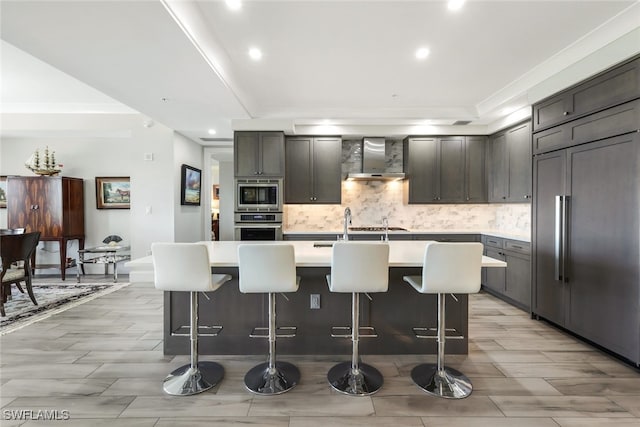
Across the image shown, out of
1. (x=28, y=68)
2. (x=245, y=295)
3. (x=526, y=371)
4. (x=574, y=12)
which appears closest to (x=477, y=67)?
(x=574, y=12)

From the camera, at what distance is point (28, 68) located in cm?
334

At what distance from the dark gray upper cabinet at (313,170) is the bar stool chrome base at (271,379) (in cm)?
295

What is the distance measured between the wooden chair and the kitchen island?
2332 millimetres

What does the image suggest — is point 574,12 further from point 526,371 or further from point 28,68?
point 28,68

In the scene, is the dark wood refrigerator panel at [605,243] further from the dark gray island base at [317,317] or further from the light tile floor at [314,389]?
the dark gray island base at [317,317]

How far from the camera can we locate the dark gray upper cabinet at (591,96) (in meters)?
2.24

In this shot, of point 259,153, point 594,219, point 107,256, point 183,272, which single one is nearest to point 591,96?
point 594,219

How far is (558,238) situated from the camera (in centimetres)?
285

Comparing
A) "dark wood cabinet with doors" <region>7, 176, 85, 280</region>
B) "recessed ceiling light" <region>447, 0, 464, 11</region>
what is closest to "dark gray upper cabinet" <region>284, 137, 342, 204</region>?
"recessed ceiling light" <region>447, 0, 464, 11</region>

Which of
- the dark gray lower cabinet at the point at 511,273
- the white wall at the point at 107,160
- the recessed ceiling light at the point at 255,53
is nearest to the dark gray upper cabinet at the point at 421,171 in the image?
the dark gray lower cabinet at the point at 511,273

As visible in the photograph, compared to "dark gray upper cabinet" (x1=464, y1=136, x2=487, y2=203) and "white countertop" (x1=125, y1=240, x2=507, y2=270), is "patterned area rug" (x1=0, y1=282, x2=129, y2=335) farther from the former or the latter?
"dark gray upper cabinet" (x1=464, y1=136, x2=487, y2=203)

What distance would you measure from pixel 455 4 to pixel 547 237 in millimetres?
2492

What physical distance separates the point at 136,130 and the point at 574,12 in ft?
18.6

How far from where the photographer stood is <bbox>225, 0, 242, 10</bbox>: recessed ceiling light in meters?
2.04
